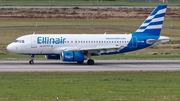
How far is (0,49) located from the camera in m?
66.9

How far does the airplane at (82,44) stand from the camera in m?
53.3

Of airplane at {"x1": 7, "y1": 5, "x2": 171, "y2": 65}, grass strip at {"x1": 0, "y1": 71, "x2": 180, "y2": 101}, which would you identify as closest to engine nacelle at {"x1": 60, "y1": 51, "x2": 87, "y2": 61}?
airplane at {"x1": 7, "y1": 5, "x2": 171, "y2": 65}

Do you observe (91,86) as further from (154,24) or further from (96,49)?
(154,24)

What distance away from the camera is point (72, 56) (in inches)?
2067

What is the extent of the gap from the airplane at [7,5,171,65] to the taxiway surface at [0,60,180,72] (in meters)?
0.94

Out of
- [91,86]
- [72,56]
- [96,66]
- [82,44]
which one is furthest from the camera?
[82,44]

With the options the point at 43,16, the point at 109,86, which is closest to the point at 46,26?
the point at 43,16

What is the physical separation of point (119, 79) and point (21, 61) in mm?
17733

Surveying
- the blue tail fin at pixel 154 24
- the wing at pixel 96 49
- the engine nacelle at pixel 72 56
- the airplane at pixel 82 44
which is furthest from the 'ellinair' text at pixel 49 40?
the blue tail fin at pixel 154 24

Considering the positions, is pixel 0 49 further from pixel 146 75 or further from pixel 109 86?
pixel 109 86

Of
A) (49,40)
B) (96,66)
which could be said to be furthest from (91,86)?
(49,40)

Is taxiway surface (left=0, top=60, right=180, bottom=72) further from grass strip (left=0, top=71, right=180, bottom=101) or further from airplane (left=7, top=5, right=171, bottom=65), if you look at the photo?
grass strip (left=0, top=71, right=180, bottom=101)

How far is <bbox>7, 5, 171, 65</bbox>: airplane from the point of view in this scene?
53344 millimetres

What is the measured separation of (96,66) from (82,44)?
3.61 m
